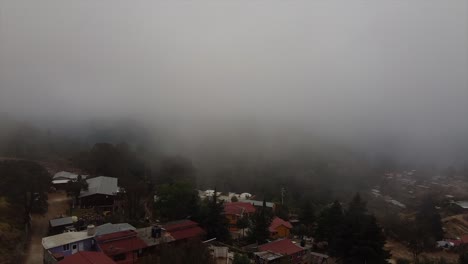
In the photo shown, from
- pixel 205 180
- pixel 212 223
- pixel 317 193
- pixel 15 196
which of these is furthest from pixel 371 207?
pixel 15 196

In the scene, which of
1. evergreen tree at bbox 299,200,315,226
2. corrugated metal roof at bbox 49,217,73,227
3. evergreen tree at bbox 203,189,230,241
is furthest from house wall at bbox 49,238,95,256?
evergreen tree at bbox 299,200,315,226

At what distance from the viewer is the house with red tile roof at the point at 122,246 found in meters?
22.1

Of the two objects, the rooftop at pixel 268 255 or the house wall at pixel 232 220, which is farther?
the house wall at pixel 232 220

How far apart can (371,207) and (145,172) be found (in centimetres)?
4122

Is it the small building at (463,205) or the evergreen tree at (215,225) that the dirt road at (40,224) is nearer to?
the evergreen tree at (215,225)

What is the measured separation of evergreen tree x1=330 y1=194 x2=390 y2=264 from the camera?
23.3m

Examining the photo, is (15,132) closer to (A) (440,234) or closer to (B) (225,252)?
(B) (225,252)

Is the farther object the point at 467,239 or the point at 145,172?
the point at 145,172

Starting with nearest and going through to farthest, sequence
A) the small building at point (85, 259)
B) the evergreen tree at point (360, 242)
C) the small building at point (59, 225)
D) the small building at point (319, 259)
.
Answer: the small building at point (85, 259) < the evergreen tree at point (360, 242) < the small building at point (59, 225) < the small building at point (319, 259)

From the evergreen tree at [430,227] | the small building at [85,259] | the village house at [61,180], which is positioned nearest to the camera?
the small building at [85,259]

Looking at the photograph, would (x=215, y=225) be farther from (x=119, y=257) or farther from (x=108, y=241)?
(x=108, y=241)

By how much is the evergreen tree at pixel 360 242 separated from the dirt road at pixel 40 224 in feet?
72.3

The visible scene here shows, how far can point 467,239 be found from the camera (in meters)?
40.9

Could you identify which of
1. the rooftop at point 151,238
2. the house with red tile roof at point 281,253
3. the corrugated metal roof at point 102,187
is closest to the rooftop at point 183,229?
the rooftop at point 151,238
